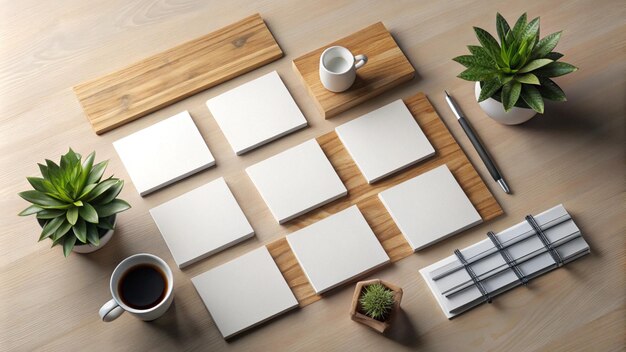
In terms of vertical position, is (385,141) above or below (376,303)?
above

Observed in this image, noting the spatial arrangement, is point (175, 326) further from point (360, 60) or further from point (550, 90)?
point (550, 90)

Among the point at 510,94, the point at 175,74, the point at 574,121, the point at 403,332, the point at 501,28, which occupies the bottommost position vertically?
the point at 403,332

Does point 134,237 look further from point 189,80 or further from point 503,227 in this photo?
point 503,227

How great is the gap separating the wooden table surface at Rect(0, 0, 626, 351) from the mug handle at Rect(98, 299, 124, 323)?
0.28ft

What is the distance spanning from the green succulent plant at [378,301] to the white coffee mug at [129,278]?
1.05ft

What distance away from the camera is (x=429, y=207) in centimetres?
133

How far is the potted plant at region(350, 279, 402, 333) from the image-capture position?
47.4 inches

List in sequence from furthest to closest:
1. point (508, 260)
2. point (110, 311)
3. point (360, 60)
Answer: point (360, 60) < point (508, 260) < point (110, 311)

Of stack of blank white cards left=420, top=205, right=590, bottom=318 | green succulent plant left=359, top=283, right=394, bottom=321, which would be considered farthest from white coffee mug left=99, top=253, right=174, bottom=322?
stack of blank white cards left=420, top=205, right=590, bottom=318

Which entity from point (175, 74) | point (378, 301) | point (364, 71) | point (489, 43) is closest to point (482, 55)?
point (489, 43)

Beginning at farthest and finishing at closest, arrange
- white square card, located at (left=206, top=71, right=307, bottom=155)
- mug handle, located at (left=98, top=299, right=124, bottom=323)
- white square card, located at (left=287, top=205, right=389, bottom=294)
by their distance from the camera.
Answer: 1. white square card, located at (left=206, top=71, right=307, bottom=155)
2. white square card, located at (left=287, top=205, right=389, bottom=294)
3. mug handle, located at (left=98, top=299, right=124, bottom=323)

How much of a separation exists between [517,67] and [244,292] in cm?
61

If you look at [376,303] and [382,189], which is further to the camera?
[382,189]

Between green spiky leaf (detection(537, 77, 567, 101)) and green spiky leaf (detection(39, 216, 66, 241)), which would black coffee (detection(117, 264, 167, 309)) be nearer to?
green spiky leaf (detection(39, 216, 66, 241))
